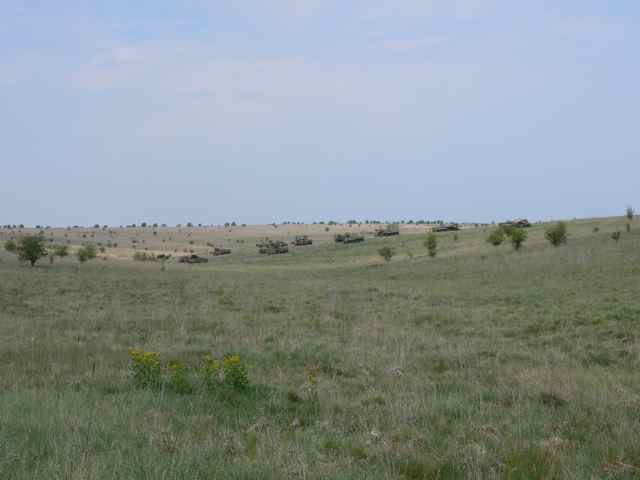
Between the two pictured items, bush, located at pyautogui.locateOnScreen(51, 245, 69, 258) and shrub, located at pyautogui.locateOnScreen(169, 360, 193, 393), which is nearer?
shrub, located at pyautogui.locateOnScreen(169, 360, 193, 393)

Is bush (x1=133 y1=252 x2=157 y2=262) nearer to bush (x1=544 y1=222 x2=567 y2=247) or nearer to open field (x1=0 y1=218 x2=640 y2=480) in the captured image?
bush (x1=544 y1=222 x2=567 y2=247)

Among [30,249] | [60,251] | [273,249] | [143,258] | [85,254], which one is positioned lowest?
[143,258]

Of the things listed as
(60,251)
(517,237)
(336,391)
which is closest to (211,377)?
(336,391)

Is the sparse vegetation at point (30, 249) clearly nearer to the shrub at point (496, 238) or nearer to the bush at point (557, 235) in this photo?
the shrub at point (496, 238)

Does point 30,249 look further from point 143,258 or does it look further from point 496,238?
point 496,238

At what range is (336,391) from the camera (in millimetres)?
9516

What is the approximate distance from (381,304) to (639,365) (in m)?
14.8

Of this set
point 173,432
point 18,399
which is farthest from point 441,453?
point 18,399

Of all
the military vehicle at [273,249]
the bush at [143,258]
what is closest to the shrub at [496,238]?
the military vehicle at [273,249]

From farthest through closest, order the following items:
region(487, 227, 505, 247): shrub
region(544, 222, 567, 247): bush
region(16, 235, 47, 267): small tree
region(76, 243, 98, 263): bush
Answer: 1. region(76, 243, 98, 263): bush
2. region(16, 235, 47, 267): small tree
3. region(487, 227, 505, 247): shrub
4. region(544, 222, 567, 247): bush

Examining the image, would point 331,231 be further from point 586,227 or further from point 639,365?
point 639,365

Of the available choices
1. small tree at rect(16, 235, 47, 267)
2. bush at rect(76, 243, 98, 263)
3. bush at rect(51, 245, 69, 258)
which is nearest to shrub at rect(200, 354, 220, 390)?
small tree at rect(16, 235, 47, 267)

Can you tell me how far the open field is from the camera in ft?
18.7

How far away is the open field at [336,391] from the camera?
224 inches
